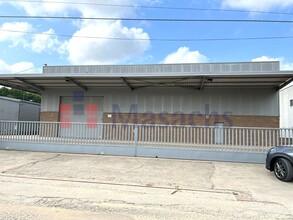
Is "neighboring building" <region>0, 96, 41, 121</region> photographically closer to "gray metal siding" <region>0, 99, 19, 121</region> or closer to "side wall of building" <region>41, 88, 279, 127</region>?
"gray metal siding" <region>0, 99, 19, 121</region>

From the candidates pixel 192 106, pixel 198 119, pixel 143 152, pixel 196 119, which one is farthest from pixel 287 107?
pixel 143 152

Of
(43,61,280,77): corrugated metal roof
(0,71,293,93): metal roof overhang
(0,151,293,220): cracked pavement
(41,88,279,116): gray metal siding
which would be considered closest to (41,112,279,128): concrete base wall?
(41,88,279,116): gray metal siding

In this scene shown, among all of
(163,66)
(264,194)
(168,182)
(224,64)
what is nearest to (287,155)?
(264,194)

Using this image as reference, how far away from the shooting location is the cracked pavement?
5.12 metres

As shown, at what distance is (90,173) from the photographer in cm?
912

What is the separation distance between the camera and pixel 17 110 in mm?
24516

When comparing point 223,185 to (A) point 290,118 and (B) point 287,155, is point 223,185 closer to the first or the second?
(B) point 287,155

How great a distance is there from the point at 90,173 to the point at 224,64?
43.3 feet

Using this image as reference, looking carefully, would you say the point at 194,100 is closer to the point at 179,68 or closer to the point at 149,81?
the point at 179,68

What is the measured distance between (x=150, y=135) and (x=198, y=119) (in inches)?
233

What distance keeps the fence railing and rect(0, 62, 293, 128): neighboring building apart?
3.36 metres

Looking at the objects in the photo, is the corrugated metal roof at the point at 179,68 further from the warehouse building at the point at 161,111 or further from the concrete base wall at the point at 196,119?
the concrete base wall at the point at 196,119

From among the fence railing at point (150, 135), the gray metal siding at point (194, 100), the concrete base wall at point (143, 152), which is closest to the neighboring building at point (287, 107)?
the gray metal siding at point (194, 100)

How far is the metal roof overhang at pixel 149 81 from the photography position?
591 inches
